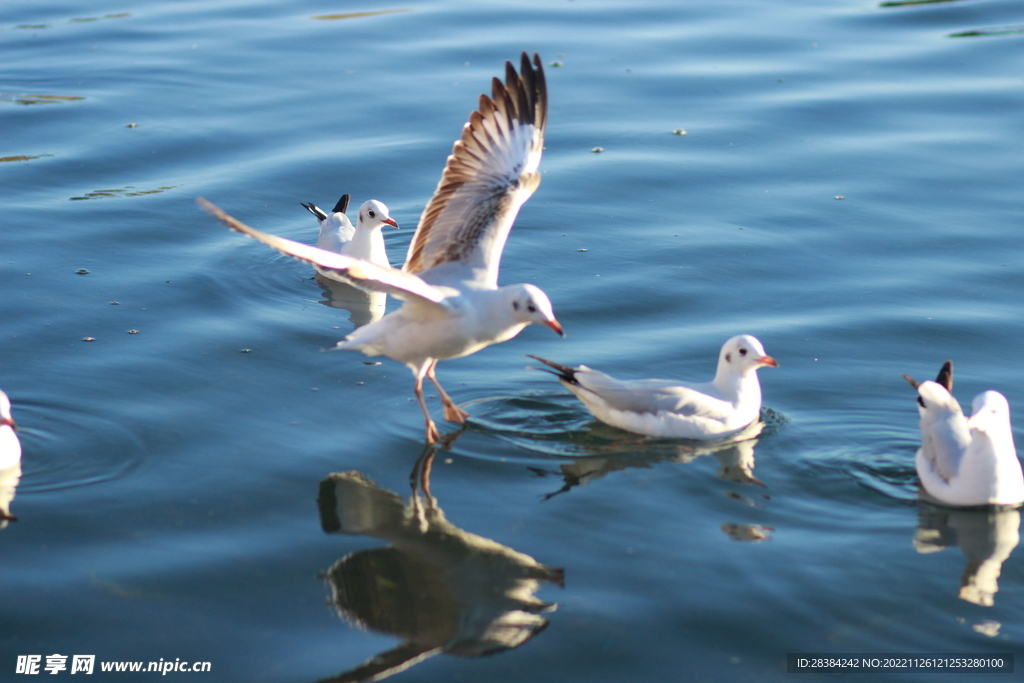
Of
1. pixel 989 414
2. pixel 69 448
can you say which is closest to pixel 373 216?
pixel 69 448

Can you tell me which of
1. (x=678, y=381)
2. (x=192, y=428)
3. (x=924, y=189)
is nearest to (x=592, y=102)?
(x=924, y=189)

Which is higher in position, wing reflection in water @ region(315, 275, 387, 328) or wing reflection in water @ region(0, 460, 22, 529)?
wing reflection in water @ region(315, 275, 387, 328)

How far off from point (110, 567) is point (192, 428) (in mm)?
1458

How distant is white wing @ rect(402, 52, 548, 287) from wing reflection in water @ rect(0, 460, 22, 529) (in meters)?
2.45

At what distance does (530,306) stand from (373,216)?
386 centimetres

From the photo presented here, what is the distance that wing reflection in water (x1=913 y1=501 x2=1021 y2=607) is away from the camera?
5512 millimetres

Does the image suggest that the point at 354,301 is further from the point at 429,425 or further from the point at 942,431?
the point at 942,431

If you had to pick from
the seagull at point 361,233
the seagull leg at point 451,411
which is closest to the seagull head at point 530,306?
the seagull leg at point 451,411

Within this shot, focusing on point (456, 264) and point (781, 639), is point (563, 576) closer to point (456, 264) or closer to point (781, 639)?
point (781, 639)

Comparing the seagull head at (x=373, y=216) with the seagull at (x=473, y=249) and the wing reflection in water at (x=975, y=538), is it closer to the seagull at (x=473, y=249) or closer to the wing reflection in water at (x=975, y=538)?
the seagull at (x=473, y=249)

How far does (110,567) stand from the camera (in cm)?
552

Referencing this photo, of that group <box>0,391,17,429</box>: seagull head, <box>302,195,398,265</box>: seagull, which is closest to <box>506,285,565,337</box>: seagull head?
<box>0,391,17,429</box>: seagull head

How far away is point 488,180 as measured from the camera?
7.14m

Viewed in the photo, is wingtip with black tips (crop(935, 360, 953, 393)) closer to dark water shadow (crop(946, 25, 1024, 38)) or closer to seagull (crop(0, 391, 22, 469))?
seagull (crop(0, 391, 22, 469))
